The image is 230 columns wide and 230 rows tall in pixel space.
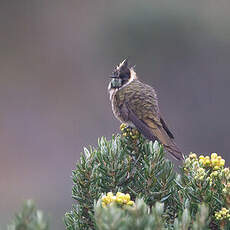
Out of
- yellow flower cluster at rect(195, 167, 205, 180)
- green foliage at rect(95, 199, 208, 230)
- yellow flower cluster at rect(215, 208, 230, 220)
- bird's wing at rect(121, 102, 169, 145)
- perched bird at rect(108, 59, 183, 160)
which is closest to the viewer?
green foliage at rect(95, 199, 208, 230)

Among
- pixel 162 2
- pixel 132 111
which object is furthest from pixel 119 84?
pixel 162 2

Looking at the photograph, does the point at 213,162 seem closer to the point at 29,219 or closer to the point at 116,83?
the point at 29,219

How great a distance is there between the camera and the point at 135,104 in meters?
4.46

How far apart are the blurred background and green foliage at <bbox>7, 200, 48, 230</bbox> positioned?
29.1ft

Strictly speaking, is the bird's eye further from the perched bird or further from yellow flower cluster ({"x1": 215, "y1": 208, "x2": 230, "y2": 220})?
yellow flower cluster ({"x1": 215, "y1": 208, "x2": 230, "y2": 220})

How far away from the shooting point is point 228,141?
1176cm

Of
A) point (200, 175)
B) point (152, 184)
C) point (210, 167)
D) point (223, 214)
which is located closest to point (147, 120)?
point (210, 167)

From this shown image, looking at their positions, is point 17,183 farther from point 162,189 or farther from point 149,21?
point 162,189

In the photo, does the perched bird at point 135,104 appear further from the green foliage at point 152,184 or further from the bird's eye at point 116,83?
the green foliage at point 152,184

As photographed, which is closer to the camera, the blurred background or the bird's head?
the bird's head

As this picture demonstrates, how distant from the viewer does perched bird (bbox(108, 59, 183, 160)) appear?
417 cm

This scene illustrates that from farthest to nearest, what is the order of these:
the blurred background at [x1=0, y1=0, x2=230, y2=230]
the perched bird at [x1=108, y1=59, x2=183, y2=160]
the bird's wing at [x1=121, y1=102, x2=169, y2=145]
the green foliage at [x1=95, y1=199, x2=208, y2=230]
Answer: the blurred background at [x1=0, y1=0, x2=230, y2=230]
the perched bird at [x1=108, y1=59, x2=183, y2=160]
the bird's wing at [x1=121, y1=102, x2=169, y2=145]
the green foliage at [x1=95, y1=199, x2=208, y2=230]

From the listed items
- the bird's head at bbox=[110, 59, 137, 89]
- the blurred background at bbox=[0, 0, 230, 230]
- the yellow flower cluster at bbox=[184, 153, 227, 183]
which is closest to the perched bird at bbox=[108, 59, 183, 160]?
the bird's head at bbox=[110, 59, 137, 89]

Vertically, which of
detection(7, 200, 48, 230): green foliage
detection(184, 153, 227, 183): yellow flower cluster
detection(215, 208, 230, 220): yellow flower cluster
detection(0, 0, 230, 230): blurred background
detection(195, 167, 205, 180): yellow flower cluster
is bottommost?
detection(7, 200, 48, 230): green foliage
